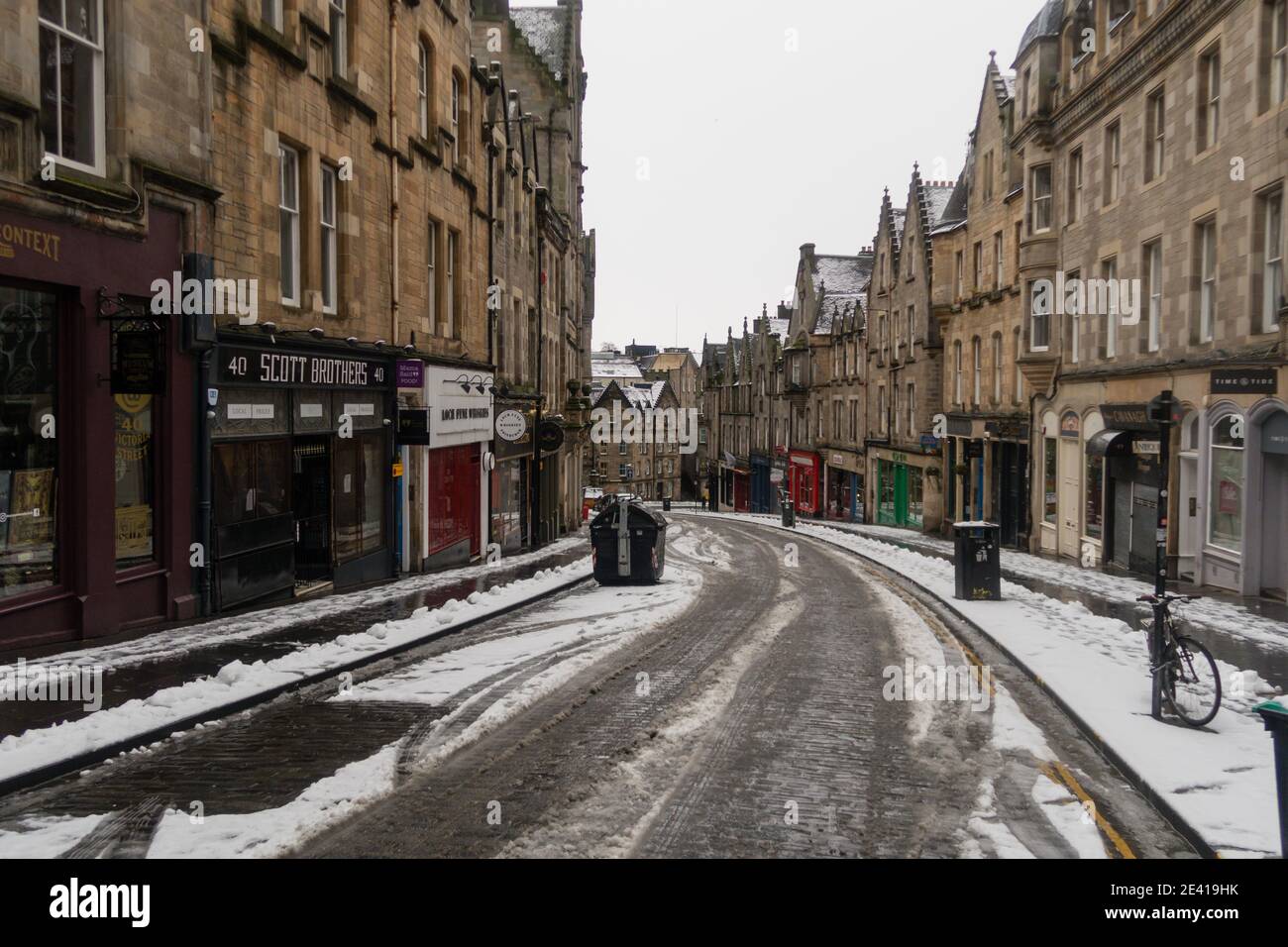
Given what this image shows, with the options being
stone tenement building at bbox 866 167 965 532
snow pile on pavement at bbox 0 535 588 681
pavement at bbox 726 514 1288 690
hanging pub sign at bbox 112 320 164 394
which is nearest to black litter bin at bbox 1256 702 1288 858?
pavement at bbox 726 514 1288 690

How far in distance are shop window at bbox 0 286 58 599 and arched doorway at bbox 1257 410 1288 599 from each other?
56.2 ft

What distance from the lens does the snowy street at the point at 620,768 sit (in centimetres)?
646

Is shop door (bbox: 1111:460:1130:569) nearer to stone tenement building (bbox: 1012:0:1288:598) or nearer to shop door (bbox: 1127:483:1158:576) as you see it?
stone tenement building (bbox: 1012:0:1288:598)

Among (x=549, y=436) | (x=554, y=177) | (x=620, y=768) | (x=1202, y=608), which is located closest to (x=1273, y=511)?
(x=1202, y=608)

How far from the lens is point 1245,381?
1678 cm

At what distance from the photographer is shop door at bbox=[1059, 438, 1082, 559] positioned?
25891mm

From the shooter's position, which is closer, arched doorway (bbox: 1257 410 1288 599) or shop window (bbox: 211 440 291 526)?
shop window (bbox: 211 440 291 526)


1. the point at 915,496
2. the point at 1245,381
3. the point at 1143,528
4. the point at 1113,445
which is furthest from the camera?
the point at 915,496

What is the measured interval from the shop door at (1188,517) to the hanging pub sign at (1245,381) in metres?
2.70

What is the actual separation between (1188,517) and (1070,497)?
6468mm

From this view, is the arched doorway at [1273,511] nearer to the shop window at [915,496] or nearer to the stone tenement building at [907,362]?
the stone tenement building at [907,362]

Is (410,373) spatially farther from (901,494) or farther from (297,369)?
(901,494)

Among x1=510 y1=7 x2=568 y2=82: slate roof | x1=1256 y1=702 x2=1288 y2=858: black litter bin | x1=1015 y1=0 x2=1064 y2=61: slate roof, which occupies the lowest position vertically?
x1=1256 y1=702 x2=1288 y2=858: black litter bin

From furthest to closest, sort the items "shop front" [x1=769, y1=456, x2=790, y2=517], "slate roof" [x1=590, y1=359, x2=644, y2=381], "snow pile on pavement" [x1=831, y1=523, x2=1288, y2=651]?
"slate roof" [x1=590, y1=359, x2=644, y2=381] → "shop front" [x1=769, y1=456, x2=790, y2=517] → "snow pile on pavement" [x1=831, y1=523, x2=1288, y2=651]
